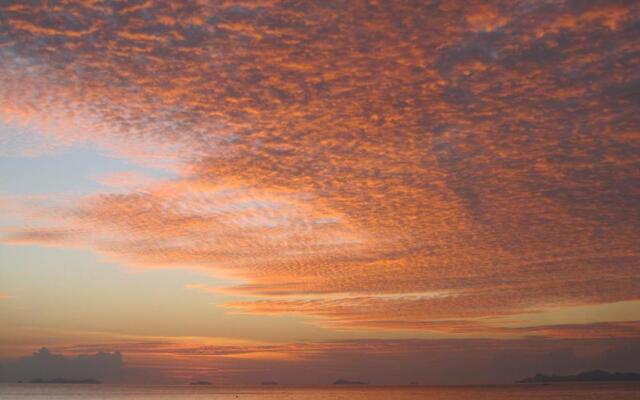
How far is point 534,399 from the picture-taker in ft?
644

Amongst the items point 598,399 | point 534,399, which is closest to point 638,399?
point 598,399

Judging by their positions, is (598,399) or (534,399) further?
(534,399)

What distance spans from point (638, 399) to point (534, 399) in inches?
1330

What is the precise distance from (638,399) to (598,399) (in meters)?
9.74

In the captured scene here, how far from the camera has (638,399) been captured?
168000 mm

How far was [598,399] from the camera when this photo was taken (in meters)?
174

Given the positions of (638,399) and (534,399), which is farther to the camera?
(534,399)

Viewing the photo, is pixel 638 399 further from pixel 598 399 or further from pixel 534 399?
pixel 534 399
